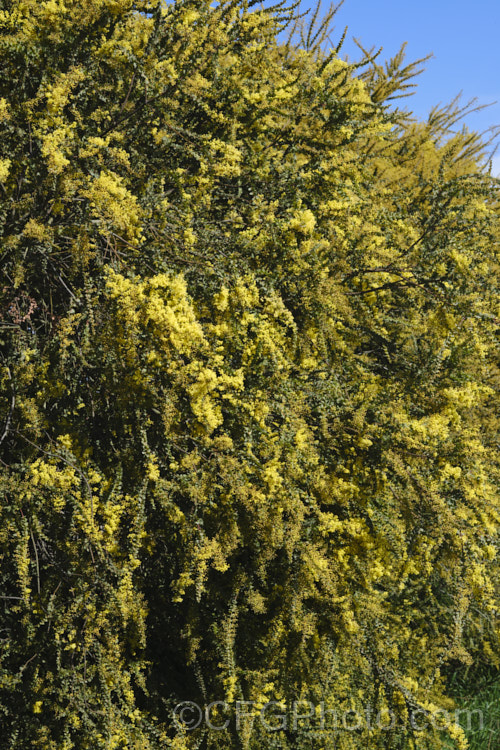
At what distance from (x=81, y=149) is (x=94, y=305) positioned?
2.43ft

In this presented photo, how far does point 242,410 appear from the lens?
323cm

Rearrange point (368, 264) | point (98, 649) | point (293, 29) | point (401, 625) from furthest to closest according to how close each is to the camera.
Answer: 1. point (293, 29)
2. point (401, 625)
3. point (368, 264)
4. point (98, 649)

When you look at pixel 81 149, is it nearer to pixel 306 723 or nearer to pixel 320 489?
pixel 320 489

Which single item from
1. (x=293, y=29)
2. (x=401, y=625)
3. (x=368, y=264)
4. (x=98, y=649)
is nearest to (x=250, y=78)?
(x=368, y=264)

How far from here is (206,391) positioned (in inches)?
113

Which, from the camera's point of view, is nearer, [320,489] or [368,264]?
[320,489]

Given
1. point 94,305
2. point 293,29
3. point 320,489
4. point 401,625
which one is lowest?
point 401,625

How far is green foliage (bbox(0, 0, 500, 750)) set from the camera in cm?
289

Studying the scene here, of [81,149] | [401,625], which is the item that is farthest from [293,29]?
[401,625]

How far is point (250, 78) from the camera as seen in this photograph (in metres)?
4.19

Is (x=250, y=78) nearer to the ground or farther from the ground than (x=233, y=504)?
farther from the ground

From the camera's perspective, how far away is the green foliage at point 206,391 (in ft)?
9.48

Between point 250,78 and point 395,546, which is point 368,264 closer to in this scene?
point 250,78

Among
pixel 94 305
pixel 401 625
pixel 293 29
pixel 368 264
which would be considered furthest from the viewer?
pixel 293 29
